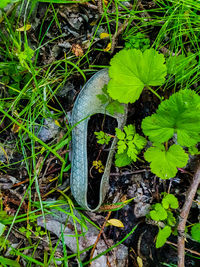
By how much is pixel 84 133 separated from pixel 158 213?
84cm

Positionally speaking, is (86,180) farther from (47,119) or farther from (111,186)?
(47,119)

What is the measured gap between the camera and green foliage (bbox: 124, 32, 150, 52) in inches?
76.6

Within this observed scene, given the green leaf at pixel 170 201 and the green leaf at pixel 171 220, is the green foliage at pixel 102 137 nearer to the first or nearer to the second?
the green leaf at pixel 170 201

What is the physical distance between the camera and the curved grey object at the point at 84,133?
1.92 metres

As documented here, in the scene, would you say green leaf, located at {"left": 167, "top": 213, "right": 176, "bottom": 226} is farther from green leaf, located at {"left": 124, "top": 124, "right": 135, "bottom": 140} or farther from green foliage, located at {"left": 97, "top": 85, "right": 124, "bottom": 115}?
green foliage, located at {"left": 97, "top": 85, "right": 124, "bottom": 115}

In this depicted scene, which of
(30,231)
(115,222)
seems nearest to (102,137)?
(115,222)

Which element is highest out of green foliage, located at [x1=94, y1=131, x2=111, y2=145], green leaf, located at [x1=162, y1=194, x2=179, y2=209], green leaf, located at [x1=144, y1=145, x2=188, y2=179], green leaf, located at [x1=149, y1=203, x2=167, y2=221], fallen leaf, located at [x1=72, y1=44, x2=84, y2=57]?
fallen leaf, located at [x1=72, y1=44, x2=84, y2=57]

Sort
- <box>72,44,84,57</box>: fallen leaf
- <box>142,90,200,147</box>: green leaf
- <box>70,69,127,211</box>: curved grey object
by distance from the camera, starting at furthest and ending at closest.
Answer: <box>72,44,84,57</box>: fallen leaf, <box>70,69,127,211</box>: curved grey object, <box>142,90,200,147</box>: green leaf

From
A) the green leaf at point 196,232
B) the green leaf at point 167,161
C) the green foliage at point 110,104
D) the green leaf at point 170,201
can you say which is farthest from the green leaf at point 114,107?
the green leaf at point 196,232

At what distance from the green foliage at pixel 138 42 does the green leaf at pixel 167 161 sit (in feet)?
2.65

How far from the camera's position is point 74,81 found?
209 centimetres

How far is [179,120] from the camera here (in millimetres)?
1714

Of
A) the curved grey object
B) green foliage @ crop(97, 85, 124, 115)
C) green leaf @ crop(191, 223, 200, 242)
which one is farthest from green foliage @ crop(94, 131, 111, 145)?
green leaf @ crop(191, 223, 200, 242)

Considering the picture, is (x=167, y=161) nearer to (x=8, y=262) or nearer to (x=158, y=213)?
(x=158, y=213)
